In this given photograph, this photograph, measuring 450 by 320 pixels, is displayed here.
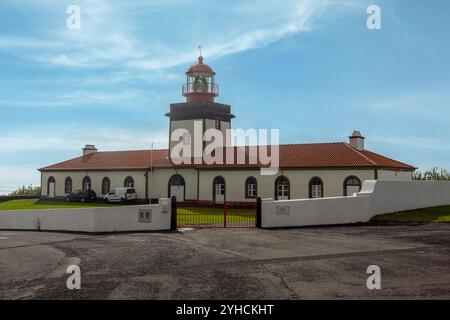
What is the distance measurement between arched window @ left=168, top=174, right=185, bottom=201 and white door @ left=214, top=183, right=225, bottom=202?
11.2 feet

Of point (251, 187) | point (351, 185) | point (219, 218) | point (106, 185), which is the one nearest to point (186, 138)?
point (251, 187)

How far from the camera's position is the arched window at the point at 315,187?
34.8m

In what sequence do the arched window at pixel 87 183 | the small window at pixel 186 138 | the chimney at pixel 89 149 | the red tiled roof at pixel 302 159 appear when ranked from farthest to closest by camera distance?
the chimney at pixel 89 149, the arched window at pixel 87 183, the small window at pixel 186 138, the red tiled roof at pixel 302 159

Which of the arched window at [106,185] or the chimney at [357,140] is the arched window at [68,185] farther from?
the chimney at [357,140]

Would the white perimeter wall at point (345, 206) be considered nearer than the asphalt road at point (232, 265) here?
No

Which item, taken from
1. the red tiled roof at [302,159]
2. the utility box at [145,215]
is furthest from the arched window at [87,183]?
the utility box at [145,215]

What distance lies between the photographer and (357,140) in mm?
36500

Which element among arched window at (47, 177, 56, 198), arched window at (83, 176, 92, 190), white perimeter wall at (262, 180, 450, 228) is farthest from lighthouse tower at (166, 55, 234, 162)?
white perimeter wall at (262, 180, 450, 228)

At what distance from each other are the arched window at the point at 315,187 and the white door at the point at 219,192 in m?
6.92

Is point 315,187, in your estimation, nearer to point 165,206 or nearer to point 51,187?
point 165,206

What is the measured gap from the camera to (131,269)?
11.5 metres
